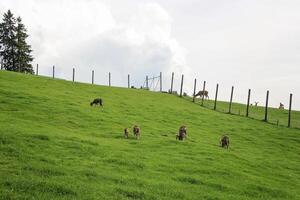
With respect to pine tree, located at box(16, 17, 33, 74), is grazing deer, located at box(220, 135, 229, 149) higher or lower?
lower

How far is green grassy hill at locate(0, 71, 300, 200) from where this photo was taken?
23.2m

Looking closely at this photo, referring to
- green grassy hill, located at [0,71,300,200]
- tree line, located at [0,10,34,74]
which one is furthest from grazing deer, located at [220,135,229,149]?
tree line, located at [0,10,34,74]

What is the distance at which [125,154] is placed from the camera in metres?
30.1

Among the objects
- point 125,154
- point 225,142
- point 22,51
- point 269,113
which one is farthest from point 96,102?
point 22,51

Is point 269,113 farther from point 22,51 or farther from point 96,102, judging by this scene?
point 22,51

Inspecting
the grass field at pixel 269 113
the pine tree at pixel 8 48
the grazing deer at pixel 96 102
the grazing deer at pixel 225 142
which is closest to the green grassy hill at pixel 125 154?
the grazing deer at pixel 96 102

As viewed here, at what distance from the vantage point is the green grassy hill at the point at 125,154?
23.2m

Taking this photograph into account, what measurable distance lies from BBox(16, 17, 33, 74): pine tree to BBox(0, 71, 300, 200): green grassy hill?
4011 centimetres

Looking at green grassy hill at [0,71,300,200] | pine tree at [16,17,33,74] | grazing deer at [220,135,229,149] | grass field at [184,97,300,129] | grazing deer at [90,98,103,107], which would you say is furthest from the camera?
pine tree at [16,17,33,74]

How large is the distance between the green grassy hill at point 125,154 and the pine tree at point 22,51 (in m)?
40.1

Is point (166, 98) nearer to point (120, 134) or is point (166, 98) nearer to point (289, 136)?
point (289, 136)

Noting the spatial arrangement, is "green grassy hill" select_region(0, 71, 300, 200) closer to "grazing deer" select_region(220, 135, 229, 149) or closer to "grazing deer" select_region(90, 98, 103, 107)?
"grazing deer" select_region(90, 98, 103, 107)

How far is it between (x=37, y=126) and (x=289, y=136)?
1231 inches

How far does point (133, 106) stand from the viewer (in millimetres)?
57500
